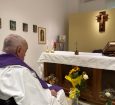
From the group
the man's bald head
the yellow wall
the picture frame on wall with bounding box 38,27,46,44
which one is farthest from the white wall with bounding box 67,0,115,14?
the man's bald head

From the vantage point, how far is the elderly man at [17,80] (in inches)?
48.1

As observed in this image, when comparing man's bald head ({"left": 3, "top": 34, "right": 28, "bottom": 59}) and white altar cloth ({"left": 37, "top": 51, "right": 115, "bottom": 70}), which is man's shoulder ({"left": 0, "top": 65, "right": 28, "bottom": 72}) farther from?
white altar cloth ({"left": 37, "top": 51, "right": 115, "bottom": 70})

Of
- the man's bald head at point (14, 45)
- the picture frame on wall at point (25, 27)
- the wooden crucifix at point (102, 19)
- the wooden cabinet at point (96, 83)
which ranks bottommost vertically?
the wooden cabinet at point (96, 83)

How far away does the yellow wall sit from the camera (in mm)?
4656

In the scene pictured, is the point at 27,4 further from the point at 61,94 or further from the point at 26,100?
the point at 26,100

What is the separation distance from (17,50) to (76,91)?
0.91 meters

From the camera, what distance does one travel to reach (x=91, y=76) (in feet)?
7.76

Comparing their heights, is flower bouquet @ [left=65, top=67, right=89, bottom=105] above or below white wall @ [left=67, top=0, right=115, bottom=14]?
below

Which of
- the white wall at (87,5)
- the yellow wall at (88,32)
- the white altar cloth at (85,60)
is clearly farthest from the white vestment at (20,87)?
the white wall at (87,5)

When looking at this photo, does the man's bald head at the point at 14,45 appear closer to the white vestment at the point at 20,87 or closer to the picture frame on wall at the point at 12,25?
the white vestment at the point at 20,87

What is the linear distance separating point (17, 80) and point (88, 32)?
158 inches

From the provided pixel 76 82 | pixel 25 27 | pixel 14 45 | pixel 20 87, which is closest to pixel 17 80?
pixel 20 87

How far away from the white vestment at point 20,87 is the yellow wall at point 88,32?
370 centimetres

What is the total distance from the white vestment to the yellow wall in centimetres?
370
